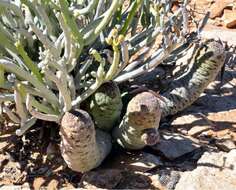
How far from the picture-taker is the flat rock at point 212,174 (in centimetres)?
238

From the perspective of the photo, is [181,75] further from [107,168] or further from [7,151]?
[7,151]

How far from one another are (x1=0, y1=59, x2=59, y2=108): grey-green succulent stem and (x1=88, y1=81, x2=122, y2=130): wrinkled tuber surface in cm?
20

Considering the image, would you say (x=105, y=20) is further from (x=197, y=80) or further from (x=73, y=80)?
(x=197, y=80)

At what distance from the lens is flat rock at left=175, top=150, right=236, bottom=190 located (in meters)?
2.38

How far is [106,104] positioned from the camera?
100 inches

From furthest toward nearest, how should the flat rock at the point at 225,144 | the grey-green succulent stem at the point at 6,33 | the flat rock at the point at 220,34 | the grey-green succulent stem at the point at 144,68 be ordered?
the flat rock at the point at 220,34 → the flat rock at the point at 225,144 → the grey-green succulent stem at the point at 144,68 → the grey-green succulent stem at the point at 6,33

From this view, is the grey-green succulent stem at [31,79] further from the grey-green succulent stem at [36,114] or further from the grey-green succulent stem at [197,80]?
the grey-green succulent stem at [197,80]

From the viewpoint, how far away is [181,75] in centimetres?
313

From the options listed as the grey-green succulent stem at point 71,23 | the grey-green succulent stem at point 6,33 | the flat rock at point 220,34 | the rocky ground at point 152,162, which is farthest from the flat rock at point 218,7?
the grey-green succulent stem at point 6,33

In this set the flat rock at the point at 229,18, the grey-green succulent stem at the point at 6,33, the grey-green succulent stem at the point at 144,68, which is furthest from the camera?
the flat rock at the point at 229,18

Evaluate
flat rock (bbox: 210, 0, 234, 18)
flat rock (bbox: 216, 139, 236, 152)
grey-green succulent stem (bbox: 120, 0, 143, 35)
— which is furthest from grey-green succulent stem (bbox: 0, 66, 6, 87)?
flat rock (bbox: 210, 0, 234, 18)

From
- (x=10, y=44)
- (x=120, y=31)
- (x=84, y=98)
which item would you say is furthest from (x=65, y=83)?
(x=120, y=31)

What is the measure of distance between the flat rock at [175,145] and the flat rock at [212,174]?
13cm

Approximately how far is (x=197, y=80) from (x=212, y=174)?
698 mm
